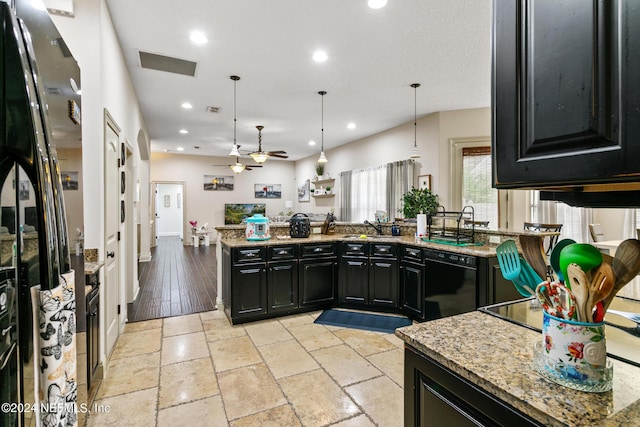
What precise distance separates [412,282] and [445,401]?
269cm

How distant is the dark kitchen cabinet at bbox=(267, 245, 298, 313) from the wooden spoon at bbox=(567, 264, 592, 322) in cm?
303

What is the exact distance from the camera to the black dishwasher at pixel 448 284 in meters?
2.96

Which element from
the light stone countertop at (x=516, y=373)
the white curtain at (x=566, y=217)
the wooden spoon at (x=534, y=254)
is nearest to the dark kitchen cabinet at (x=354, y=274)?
the light stone countertop at (x=516, y=373)

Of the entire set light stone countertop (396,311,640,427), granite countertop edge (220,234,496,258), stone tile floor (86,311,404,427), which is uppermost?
granite countertop edge (220,234,496,258)

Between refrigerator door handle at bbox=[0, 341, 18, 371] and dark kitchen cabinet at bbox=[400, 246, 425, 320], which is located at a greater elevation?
refrigerator door handle at bbox=[0, 341, 18, 371]

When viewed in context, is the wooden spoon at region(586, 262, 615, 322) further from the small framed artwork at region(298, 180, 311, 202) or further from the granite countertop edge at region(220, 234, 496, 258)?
the small framed artwork at region(298, 180, 311, 202)

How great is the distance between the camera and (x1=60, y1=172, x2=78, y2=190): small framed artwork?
101 centimetres

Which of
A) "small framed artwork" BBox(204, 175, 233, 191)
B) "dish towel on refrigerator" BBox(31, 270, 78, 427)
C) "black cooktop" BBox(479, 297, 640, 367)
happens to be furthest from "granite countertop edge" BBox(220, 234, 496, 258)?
"small framed artwork" BBox(204, 175, 233, 191)

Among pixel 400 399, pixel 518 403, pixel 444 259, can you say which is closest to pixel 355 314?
pixel 444 259

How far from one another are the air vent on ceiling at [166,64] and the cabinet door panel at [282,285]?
8.74 ft

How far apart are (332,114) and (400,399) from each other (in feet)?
15.8

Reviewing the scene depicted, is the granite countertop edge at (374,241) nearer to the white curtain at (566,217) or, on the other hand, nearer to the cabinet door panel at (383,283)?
the cabinet door panel at (383,283)

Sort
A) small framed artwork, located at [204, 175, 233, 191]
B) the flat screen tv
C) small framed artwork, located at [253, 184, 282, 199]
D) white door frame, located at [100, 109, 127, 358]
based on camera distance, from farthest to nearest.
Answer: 1. small framed artwork, located at [253, 184, 282, 199]
2. the flat screen tv
3. small framed artwork, located at [204, 175, 233, 191]
4. white door frame, located at [100, 109, 127, 358]

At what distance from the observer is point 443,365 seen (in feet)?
3.07
